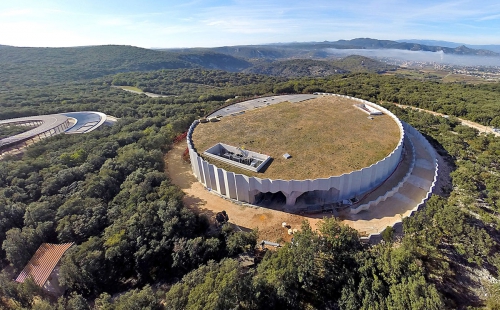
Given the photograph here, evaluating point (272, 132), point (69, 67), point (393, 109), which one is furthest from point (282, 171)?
point (69, 67)

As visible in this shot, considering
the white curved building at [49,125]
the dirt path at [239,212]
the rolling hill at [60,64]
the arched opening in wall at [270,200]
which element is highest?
the rolling hill at [60,64]

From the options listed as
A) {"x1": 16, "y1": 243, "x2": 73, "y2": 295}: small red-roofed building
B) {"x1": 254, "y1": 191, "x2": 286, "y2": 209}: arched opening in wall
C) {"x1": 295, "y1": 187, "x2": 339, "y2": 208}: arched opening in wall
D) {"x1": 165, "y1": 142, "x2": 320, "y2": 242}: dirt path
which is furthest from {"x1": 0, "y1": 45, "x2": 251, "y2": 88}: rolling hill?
{"x1": 295, "y1": 187, "x2": 339, "y2": 208}: arched opening in wall

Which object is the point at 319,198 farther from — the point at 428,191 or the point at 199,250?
the point at 199,250

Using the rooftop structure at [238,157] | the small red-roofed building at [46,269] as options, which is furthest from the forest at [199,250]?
the rooftop structure at [238,157]

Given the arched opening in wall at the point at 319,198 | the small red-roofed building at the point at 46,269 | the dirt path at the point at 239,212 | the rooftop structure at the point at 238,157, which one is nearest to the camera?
the small red-roofed building at the point at 46,269

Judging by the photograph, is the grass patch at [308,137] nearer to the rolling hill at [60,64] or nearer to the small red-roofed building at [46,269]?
the small red-roofed building at [46,269]

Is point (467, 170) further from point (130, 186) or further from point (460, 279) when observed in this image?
point (130, 186)

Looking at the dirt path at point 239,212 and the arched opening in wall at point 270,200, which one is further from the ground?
the arched opening in wall at point 270,200

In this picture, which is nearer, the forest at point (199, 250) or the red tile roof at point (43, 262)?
the forest at point (199, 250)
